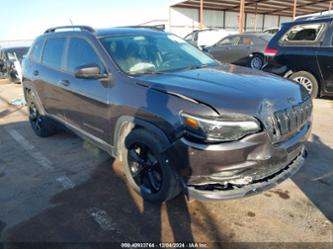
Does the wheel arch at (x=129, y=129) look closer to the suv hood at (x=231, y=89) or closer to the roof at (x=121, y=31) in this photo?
the suv hood at (x=231, y=89)

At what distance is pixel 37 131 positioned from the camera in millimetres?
5590

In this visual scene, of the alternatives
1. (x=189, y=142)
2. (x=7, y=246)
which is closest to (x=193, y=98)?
(x=189, y=142)

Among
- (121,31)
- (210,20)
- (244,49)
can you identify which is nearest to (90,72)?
(121,31)

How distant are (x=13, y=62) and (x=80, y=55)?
11.0m

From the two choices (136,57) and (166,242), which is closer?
(166,242)

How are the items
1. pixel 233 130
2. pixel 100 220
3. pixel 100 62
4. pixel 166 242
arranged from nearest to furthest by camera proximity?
pixel 233 130, pixel 166 242, pixel 100 220, pixel 100 62

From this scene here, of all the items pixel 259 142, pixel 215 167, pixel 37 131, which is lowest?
pixel 37 131

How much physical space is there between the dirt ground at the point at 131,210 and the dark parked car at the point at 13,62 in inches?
388

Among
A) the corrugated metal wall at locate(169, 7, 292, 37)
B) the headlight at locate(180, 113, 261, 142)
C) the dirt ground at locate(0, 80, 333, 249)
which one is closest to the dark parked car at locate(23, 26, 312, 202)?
the headlight at locate(180, 113, 261, 142)

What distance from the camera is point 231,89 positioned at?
107 inches

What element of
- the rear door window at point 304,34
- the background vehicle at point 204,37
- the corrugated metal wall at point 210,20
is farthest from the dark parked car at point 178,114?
the corrugated metal wall at point 210,20

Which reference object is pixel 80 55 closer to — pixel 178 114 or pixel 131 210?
pixel 178 114

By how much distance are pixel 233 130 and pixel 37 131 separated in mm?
4308

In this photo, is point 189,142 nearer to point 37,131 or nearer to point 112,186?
point 112,186
